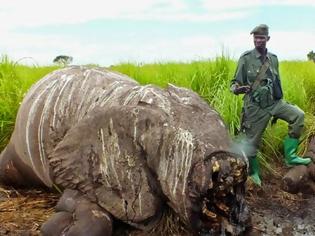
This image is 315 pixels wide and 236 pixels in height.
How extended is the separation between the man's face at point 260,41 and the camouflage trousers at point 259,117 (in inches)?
19.7

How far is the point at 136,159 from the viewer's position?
14.6 feet

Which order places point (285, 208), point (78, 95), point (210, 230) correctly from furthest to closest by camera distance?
point (285, 208)
point (78, 95)
point (210, 230)

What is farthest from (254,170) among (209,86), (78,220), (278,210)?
(78,220)

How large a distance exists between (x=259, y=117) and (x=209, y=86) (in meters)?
1.60

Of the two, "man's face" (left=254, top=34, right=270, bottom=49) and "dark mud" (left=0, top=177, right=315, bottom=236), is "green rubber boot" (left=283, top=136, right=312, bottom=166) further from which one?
"man's face" (left=254, top=34, right=270, bottom=49)

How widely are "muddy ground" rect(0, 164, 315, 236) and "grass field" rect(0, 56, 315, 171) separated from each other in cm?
66

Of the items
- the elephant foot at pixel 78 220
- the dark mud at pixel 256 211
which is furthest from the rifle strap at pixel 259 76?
the elephant foot at pixel 78 220

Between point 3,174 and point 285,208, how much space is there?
2.52 metres

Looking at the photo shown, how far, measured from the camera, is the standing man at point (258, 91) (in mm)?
5980

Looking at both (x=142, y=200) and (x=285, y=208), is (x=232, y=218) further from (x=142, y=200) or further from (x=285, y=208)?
(x=285, y=208)

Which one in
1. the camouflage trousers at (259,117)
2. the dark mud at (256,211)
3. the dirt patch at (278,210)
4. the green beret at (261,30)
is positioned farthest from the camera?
the camouflage trousers at (259,117)

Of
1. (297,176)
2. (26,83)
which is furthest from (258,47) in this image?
(26,83)

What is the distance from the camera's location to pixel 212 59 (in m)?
8.20

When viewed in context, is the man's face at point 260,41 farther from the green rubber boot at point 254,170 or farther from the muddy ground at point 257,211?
the muddy ground at point 257,211
